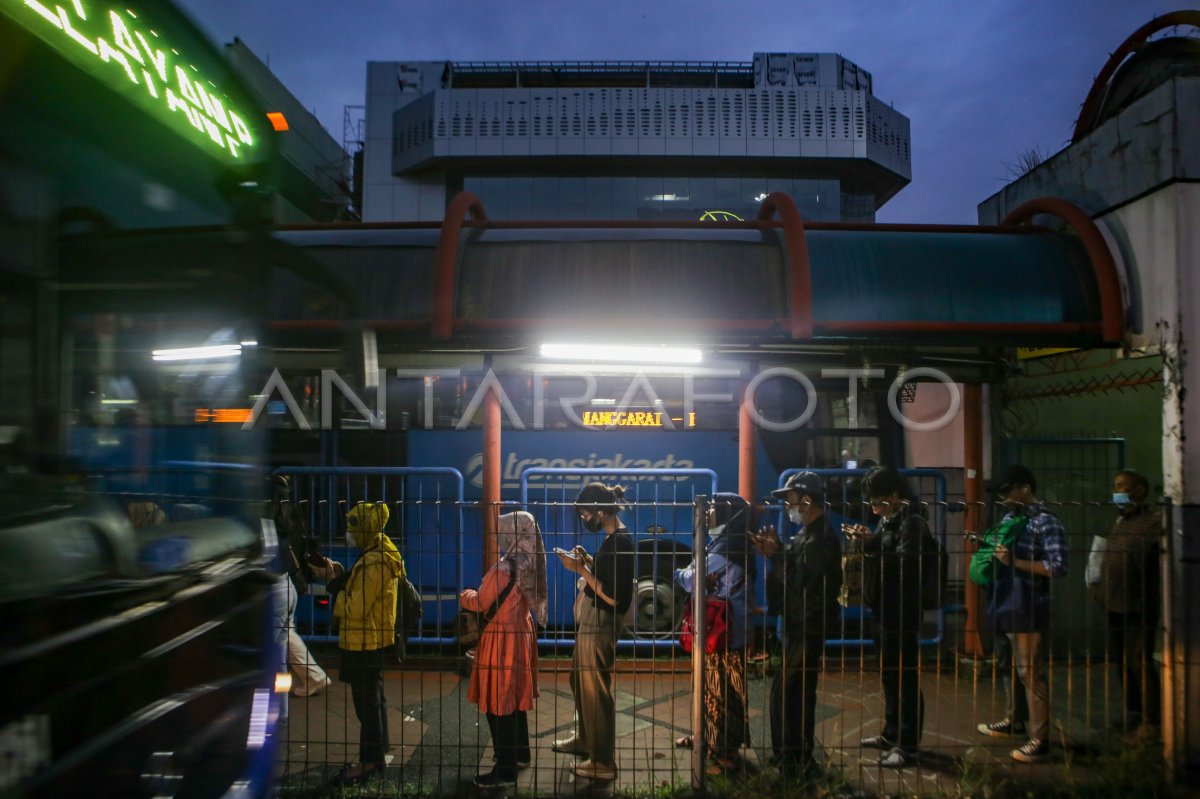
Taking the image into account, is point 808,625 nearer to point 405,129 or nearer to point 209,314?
point 209,314

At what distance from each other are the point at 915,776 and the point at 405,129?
600 inches

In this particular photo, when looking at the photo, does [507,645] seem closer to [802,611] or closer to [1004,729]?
[802,611]

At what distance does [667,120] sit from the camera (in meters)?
15.2

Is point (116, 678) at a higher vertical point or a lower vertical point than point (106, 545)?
lower

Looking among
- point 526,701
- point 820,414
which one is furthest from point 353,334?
point 820,414

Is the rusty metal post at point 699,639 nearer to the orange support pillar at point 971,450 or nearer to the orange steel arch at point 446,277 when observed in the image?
the orange steel arch at point 446,277

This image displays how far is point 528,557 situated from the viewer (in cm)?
445

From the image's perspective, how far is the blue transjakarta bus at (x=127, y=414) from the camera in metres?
1.89

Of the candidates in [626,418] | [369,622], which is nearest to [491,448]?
[626,418]

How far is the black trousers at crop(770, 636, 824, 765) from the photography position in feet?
14.4

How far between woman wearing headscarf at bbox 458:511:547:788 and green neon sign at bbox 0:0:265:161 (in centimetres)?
244

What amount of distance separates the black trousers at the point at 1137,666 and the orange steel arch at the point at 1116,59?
3.68 metres

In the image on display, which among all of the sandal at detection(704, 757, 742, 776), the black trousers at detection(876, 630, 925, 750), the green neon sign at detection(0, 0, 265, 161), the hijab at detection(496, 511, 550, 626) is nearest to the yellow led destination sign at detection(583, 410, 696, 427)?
the hijab at detection(496, 511, 550, 626)

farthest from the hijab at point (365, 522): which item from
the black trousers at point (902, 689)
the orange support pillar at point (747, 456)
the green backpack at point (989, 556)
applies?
the green backpack at point (989, 556)
